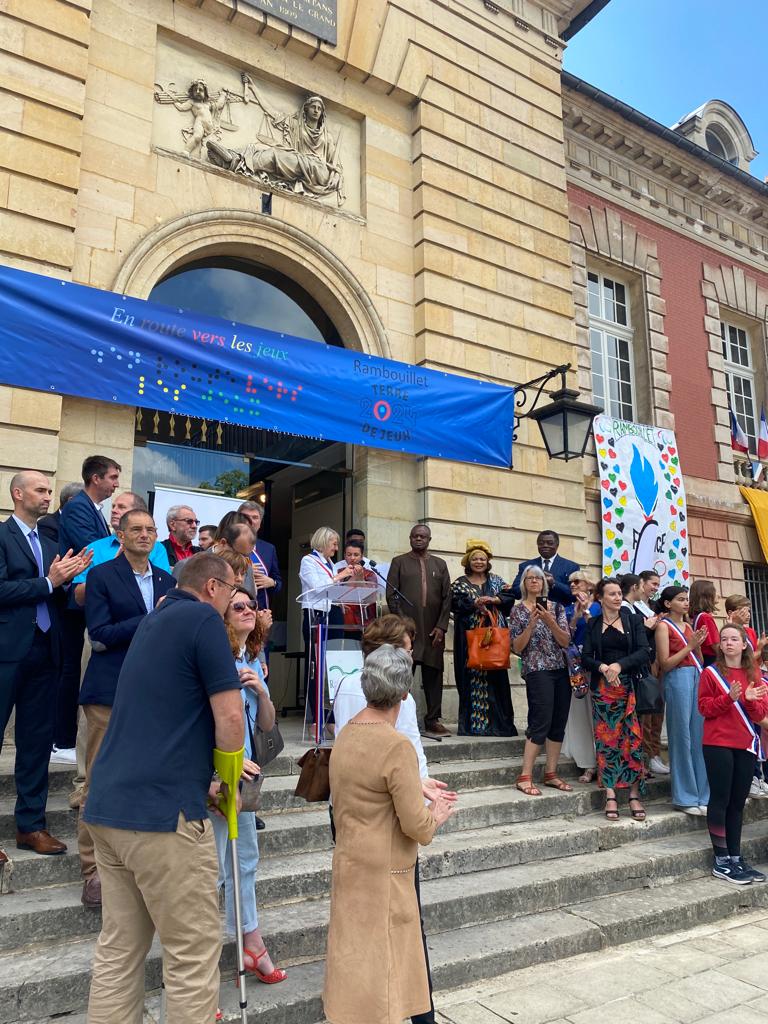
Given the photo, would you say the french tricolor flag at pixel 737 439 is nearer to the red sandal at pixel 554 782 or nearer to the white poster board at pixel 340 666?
the red sandal at pixel 554 782

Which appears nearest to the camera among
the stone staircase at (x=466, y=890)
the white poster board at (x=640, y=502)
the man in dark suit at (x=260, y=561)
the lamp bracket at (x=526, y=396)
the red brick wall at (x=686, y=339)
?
the stone staircase at (x=466, y=890)

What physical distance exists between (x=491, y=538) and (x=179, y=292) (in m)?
4.38

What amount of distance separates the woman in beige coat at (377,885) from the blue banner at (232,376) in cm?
472

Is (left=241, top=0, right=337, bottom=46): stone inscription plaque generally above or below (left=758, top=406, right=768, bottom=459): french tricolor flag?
above

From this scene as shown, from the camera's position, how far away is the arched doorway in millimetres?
7543

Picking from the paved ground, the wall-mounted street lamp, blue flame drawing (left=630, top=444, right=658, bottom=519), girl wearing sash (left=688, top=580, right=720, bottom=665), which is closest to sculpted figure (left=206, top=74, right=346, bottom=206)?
the wall-mounted street lamp

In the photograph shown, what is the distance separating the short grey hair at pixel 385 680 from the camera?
2947 millimetres

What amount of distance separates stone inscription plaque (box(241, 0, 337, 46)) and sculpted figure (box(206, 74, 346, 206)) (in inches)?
28.7

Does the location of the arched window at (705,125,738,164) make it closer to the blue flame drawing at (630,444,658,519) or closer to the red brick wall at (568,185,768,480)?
the red brick wall at (568,185,768,480)

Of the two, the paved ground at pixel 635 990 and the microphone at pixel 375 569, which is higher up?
the microphone at pixel 375 569

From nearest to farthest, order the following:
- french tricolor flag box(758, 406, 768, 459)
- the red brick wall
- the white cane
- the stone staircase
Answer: the white cane
the stone staircase
the red brick wall
french tricolor flag box(758, 406, 768, 459)

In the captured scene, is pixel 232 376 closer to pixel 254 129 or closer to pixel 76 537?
pixel 76 537

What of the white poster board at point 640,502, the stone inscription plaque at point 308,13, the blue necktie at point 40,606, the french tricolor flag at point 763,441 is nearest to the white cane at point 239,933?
the blue necktie at point 40,606

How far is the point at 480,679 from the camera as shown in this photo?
23.4 feet
